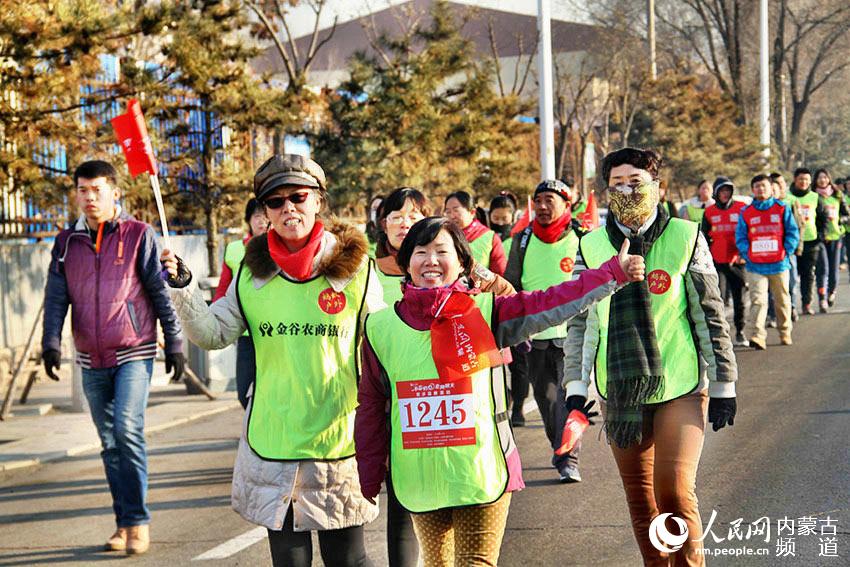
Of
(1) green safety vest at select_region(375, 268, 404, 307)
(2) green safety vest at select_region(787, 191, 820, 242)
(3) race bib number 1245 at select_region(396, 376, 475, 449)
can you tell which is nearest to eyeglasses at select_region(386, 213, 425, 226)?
(1) green safety vest at select_region(375, 268, 404, 307)

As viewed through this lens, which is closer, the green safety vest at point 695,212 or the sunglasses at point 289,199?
the sunglasses at point 289,199

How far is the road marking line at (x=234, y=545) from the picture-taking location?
630 cm

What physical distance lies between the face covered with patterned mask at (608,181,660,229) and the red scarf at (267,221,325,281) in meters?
1.20

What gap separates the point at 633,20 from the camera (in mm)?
41156

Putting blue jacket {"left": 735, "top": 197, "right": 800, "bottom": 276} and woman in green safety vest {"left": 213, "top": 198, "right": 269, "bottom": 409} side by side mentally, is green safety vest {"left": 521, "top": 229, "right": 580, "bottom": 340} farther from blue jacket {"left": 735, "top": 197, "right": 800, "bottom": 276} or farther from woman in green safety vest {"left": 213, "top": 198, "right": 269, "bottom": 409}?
blue jacket {"left": 735, "top": 197, "right": 800, "bottom": 276}

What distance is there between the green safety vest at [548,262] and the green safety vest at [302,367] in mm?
4070

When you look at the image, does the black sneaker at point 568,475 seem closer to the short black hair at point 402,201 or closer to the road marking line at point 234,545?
the road marking line at point 234,545

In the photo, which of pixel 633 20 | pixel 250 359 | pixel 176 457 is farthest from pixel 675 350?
pixel 633 20

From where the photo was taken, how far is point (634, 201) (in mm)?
4773

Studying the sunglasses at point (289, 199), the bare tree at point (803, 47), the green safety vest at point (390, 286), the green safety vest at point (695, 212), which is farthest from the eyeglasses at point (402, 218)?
the bare tree at point (803, 47)

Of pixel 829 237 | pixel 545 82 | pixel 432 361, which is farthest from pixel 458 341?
pixel 545 82

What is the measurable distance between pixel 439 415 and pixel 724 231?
1153cm

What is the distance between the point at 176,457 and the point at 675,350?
548 centimetres

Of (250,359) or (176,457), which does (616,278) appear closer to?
(250,359)
